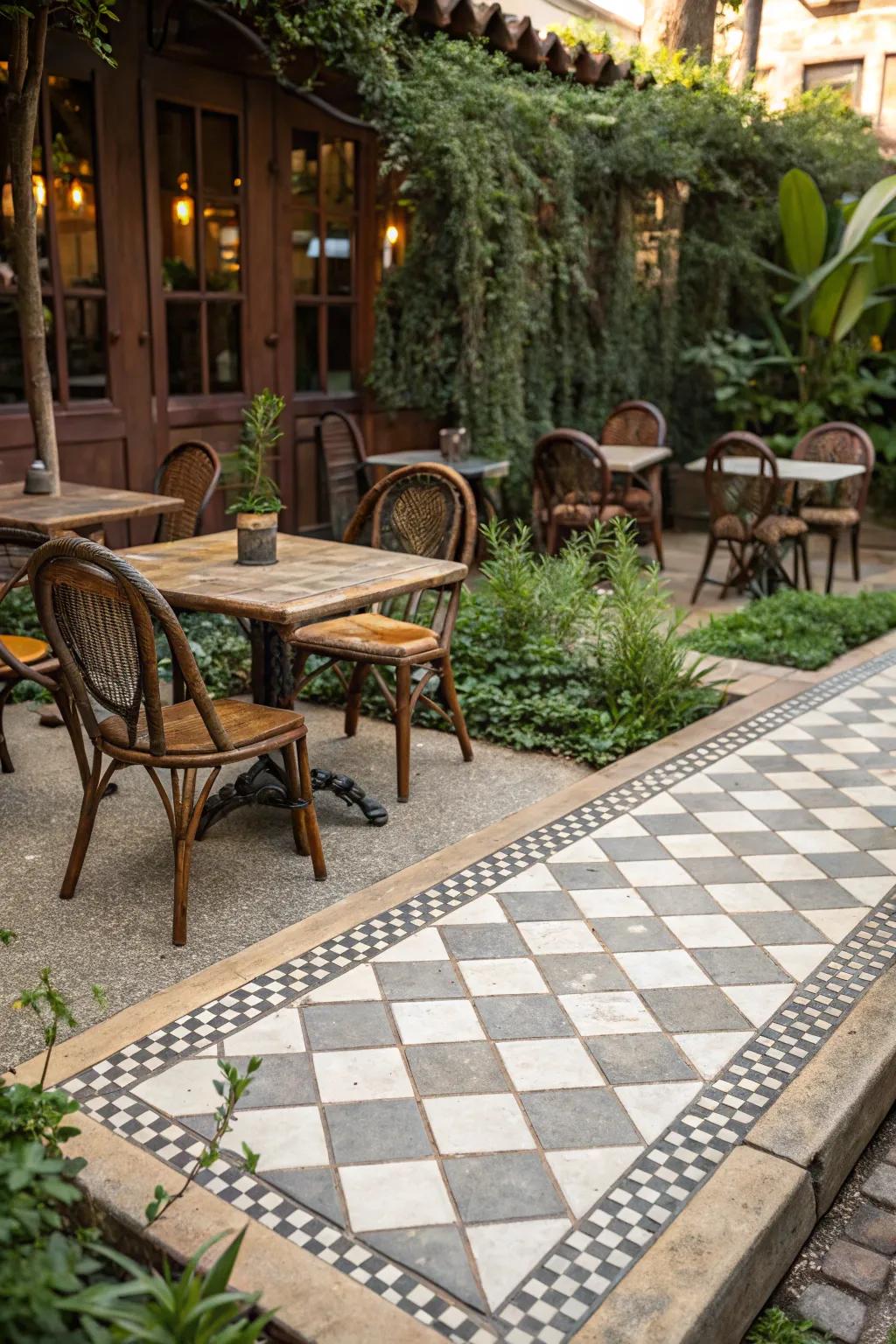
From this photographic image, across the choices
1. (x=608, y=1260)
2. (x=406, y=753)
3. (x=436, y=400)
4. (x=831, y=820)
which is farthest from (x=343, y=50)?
(x=608, y=1260)

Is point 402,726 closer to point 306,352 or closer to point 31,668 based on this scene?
point 31,668

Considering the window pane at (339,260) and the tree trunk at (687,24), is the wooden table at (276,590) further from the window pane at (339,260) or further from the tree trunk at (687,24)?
the tree trunk at (687,24)

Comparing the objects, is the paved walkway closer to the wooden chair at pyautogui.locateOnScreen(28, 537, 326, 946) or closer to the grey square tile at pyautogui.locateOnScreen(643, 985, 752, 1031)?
the grey square tile at pyautogui.locateOnScreen(643, 985, 752, 1031)

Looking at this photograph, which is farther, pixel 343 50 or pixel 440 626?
pixel 343 50

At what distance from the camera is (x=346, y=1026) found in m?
2.69

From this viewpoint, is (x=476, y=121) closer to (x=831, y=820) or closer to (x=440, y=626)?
(x=440, y=626)

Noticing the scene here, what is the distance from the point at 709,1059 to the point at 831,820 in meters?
1.56

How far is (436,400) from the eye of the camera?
25.7ft

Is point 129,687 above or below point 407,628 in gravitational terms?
above

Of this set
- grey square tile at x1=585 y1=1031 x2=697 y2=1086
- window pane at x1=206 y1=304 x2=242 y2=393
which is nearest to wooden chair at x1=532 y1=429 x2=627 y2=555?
window pane at x1=206 y1=304 x2=242 y2=393

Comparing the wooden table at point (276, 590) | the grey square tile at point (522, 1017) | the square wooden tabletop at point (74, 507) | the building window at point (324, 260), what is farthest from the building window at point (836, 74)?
the grey square tile at point (522, 1017)

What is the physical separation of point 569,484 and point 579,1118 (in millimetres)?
5166

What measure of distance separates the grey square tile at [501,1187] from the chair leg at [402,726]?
188 cm

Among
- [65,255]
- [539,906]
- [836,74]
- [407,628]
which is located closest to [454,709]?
[407,628]
